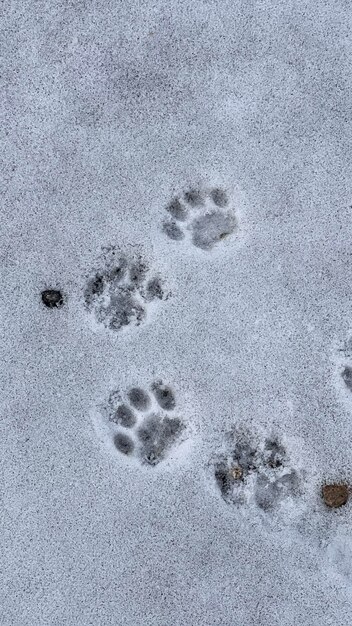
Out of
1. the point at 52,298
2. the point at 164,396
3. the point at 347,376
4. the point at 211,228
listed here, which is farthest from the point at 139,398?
the point at 347,376

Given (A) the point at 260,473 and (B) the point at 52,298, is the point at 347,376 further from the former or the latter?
(B) the point at 52,298

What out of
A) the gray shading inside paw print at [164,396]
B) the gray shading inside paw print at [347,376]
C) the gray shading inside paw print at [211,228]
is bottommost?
the gray shading inside paw print at [164,396]

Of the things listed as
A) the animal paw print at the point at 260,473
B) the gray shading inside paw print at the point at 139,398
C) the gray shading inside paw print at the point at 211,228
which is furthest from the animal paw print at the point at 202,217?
the animal paw print at the point at 260,473

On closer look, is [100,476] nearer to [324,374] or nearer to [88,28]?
[324,374]

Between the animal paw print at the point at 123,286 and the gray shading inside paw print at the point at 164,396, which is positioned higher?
the animal paw print at the point at 123,286

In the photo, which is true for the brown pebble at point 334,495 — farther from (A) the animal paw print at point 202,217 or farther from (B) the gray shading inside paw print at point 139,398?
(A) the animal paw print at point 202,217

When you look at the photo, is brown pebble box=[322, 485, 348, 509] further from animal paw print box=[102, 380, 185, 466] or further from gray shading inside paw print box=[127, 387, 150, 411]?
gray shading inside paw print box=[127, 387, 150, 411]

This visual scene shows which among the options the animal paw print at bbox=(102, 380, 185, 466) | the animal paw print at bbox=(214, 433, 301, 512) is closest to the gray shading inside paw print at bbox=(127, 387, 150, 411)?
the animal paw print at bbox=(102, 380, 185, 466)
